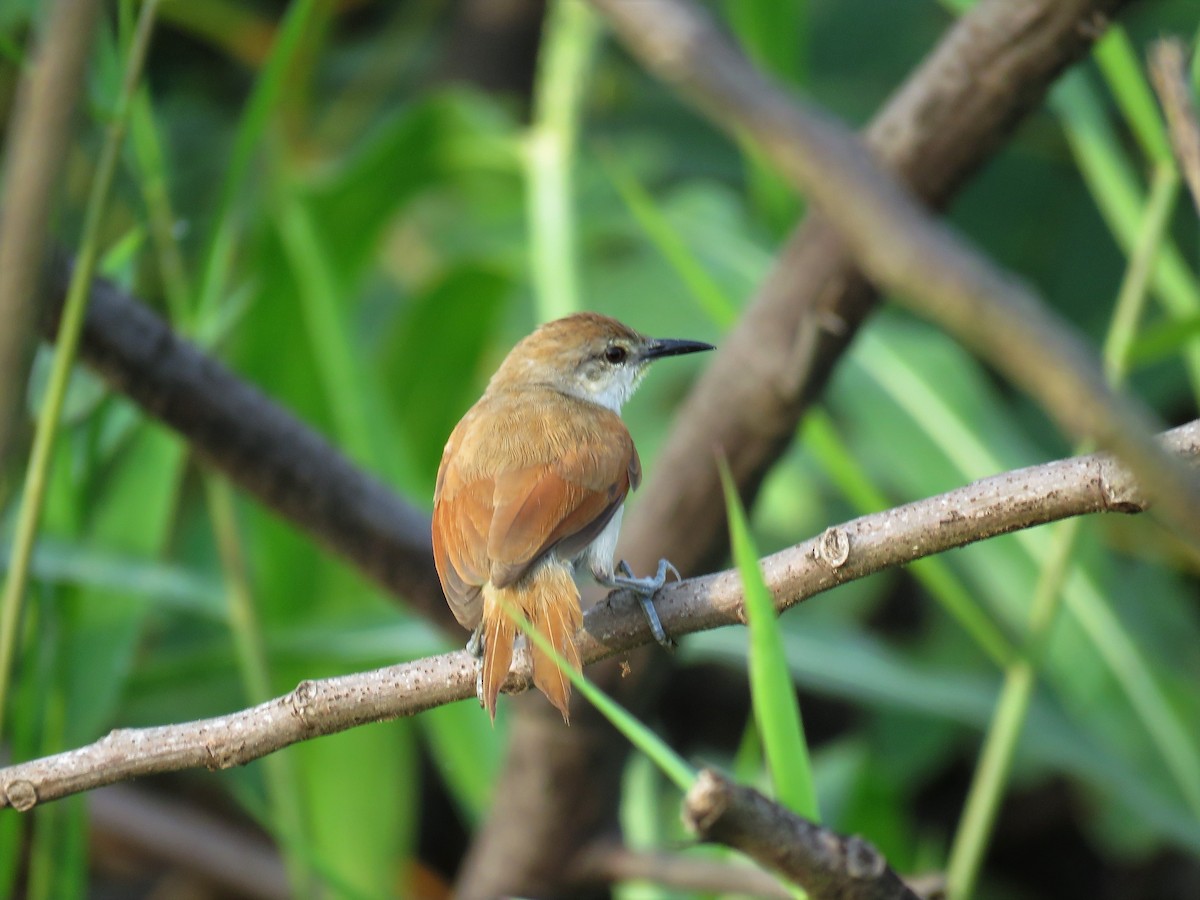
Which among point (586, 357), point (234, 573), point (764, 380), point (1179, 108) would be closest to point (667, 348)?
point (586, 357)

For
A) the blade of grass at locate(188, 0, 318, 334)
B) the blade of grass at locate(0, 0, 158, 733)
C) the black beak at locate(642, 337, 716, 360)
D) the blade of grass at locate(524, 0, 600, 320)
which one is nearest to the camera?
the blade of grass at locate(0, 0, 158, 733)

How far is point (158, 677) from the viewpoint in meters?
3.58

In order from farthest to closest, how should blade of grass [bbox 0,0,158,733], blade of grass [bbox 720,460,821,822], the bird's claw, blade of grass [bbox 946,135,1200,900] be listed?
blade of grass [bbox 946,135,1200,900], blade of grass [bbox 0,0,158,733], the bird's claw, blade of grass [bbox 720,460,821,822]

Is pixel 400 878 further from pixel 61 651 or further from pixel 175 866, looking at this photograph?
pixel 61 651

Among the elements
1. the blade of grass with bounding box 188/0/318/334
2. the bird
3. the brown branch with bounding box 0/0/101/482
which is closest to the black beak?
the bird

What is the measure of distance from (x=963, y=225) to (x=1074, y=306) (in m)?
0.56

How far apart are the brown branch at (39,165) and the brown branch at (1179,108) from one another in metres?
1.44

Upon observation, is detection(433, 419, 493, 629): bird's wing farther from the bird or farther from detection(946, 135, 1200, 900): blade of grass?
detection(946, 135, 1200, 900): blade of grass

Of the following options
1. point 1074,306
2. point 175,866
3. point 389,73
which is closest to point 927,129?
point 1074,306

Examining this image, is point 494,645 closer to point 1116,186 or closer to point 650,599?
point 650,599

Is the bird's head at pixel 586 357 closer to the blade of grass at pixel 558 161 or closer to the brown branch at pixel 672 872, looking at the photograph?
the blade of grass at pixel 558 161

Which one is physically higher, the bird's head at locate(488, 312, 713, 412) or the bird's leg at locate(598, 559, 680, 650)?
the bird's head at locate(488, 312, 713, 412)

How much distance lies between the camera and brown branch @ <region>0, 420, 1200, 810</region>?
1557 millimetres

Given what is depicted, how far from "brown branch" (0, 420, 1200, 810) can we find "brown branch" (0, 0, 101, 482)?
1.80 feet
